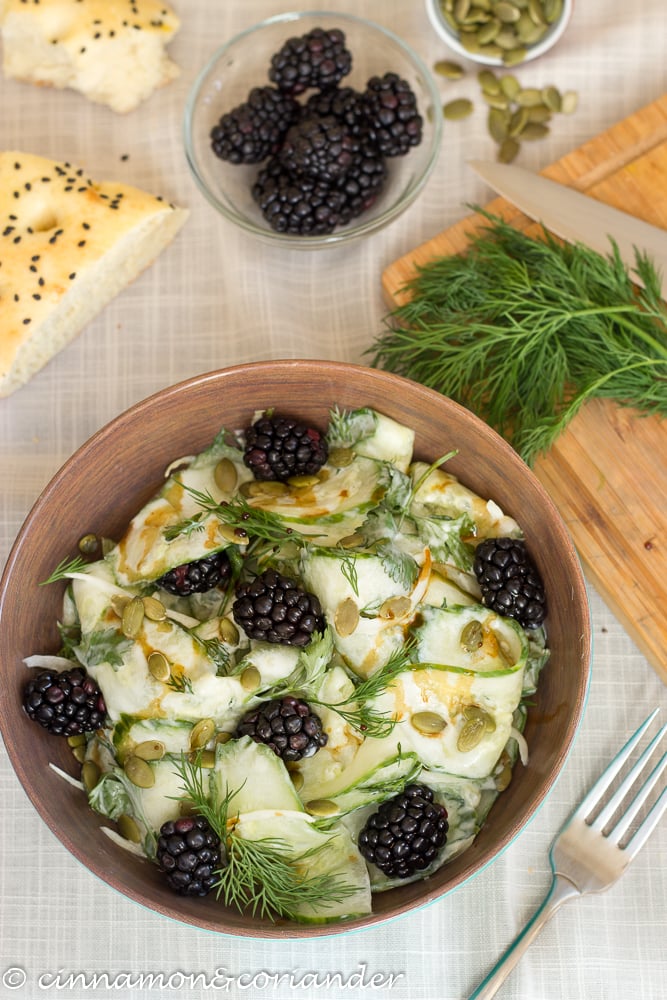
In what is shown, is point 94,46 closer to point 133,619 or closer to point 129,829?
point 133,619

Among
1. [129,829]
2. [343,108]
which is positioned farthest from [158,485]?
[343,108]

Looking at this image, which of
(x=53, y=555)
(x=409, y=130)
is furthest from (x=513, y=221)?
(x=53, y=555)

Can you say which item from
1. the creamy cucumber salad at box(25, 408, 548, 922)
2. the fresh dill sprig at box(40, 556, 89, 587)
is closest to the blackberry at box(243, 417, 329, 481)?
the creamy cucumber salad at box(25, 408, 548, 922)

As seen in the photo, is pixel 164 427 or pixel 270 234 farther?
pixel 270 234

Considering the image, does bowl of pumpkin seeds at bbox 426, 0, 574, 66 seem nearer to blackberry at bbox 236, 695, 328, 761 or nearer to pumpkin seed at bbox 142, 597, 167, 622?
pumpkin seed at bbox 142, 597, 167, 622

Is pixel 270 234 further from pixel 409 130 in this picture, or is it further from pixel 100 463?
pixel 100 463
